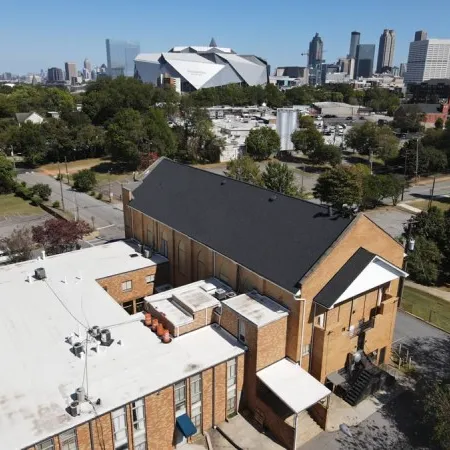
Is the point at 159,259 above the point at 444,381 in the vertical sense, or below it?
above

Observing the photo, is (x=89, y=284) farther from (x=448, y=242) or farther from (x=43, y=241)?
(x=448, y=242)

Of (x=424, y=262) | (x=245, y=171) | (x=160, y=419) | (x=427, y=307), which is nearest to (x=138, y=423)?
(x=160, y=419)

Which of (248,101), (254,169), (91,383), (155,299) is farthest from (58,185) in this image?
(248,101)

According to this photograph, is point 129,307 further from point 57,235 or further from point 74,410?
point 74,410

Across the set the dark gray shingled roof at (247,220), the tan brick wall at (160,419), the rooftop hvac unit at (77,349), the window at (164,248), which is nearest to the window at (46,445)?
the tan brick wall at (160,419)

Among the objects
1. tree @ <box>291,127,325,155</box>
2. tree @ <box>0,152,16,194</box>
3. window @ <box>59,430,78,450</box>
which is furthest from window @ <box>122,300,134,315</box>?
tree @ <box>291,127,325,155</box>

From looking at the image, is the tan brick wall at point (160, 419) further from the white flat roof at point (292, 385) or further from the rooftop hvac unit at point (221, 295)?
the rooftop hvac unit at point (221, 295)

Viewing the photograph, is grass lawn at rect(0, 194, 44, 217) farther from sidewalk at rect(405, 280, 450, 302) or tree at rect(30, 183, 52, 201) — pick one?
sidewalk at rect(405, 280, 450, 302)
